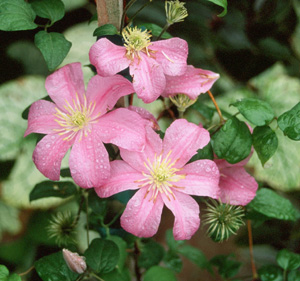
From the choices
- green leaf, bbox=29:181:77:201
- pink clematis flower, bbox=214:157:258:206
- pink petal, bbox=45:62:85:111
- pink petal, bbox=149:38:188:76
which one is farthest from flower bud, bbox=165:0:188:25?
green leaf, bbox=29:181:77:201

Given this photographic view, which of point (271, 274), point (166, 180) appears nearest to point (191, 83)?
point (166, 180)

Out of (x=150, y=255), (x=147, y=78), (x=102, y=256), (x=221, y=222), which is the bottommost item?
(x=150, y=255)

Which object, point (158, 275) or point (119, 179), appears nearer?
point (119, 179)

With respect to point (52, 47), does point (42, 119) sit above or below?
below

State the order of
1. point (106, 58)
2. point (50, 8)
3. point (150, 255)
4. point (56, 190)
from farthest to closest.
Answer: point (150, 255)
point (56, 190)
point (50, 8)
point (106, 58)

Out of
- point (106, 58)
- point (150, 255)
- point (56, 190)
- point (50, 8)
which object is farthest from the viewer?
point (150, 255)

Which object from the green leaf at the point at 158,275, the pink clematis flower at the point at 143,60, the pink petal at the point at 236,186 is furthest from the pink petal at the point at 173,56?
the green leaf at the point at 158,275

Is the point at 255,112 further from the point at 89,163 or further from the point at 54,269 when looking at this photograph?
the point at 54,269

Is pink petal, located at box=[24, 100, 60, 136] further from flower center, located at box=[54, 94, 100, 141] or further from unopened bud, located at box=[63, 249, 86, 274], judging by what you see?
unopened bud, located at box=[63, 249, 86, 274]
